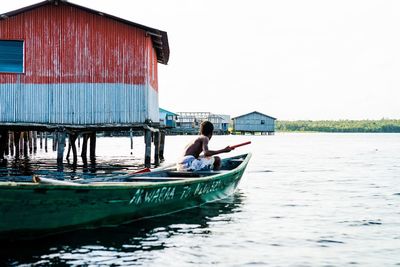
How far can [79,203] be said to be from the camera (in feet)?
29.7

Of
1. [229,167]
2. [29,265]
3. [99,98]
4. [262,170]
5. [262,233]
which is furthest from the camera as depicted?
[262,170]

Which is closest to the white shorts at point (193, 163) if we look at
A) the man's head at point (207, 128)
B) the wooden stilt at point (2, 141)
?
the man's head at point (207, 128)

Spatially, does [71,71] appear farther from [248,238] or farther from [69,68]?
[248,238]

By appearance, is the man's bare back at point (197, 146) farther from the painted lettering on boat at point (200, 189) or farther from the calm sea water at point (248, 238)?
the calm sea water at point (248, 238)

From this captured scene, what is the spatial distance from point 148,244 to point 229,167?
8693mm

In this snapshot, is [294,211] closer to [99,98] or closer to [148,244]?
[148,244]

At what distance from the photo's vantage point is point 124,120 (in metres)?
21.8

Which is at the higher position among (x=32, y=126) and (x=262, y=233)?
(x=32, y=126)

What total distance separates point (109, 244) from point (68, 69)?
531 inches

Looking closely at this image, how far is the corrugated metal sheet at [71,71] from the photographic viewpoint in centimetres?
2133

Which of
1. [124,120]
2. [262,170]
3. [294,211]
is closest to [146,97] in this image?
[124,120]

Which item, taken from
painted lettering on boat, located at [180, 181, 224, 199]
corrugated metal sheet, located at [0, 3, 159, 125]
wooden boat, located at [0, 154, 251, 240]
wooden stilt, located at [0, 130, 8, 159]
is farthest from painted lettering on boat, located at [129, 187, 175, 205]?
wooden stilt, located at [0, 130, 8, 159]

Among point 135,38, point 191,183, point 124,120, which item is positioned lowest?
point 191,183

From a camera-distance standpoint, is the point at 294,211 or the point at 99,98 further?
the point at 99,98
